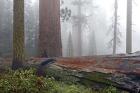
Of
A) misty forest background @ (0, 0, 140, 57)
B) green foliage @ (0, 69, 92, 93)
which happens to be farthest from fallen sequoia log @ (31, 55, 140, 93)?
misty forest background @ (0, 0, 140, 57)

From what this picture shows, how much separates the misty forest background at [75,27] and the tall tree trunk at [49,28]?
2.45 m

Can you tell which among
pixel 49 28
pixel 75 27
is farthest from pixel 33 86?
pixel 75 27

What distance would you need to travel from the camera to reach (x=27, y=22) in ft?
120

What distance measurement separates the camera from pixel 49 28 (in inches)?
561

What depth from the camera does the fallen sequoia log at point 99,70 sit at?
28.8ft

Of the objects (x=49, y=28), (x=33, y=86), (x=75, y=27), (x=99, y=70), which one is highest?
(x=75, y=27)

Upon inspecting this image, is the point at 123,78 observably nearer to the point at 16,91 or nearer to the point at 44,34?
the point at 16,91

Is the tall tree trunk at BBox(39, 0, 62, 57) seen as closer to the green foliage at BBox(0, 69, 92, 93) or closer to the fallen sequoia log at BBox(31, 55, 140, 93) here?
the fallen sequoia log at BBox(31, 55, 140, 93)

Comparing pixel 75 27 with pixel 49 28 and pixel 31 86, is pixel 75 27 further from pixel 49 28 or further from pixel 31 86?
pixel 31 86

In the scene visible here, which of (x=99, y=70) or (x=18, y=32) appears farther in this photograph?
(x=18, y=32)

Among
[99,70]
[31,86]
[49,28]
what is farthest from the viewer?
[49,28]

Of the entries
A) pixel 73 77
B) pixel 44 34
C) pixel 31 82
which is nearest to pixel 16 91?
pixel 31 82

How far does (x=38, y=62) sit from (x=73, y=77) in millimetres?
2003

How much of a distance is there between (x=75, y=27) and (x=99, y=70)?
4759 centimetres
